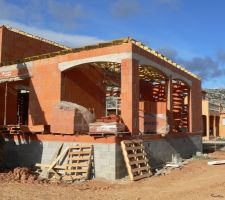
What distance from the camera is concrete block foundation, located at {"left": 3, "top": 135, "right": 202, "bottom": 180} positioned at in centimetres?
1451

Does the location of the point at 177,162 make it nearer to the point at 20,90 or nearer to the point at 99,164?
the point at 99,164

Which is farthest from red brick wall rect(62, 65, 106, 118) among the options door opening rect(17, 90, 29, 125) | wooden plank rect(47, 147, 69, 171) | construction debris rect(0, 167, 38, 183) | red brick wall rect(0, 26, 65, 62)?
red brick wall rect(0, 26, 65, 62)

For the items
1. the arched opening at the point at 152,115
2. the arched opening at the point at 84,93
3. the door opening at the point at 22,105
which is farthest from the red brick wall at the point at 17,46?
the arched opening at the point at 152,115

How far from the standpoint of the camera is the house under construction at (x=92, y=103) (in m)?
15.6

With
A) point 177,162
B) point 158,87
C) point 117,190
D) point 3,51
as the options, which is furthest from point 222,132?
point 117,190

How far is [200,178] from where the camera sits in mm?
14992

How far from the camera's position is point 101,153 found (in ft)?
48.5

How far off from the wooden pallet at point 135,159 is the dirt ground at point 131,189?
39 centimetres

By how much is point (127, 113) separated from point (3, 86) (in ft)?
29.5

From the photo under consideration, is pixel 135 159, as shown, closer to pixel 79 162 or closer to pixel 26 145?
pixel 79 162

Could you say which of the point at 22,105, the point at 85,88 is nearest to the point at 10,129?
the point at 85,88

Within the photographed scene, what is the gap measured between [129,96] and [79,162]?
341cm

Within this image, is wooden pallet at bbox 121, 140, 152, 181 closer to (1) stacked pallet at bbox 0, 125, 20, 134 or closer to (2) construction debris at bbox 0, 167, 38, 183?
(2) construction debris at bbox 0, 167, 38, 183

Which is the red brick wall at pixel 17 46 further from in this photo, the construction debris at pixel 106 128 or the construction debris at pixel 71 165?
the construction debris at pixel 106 128
